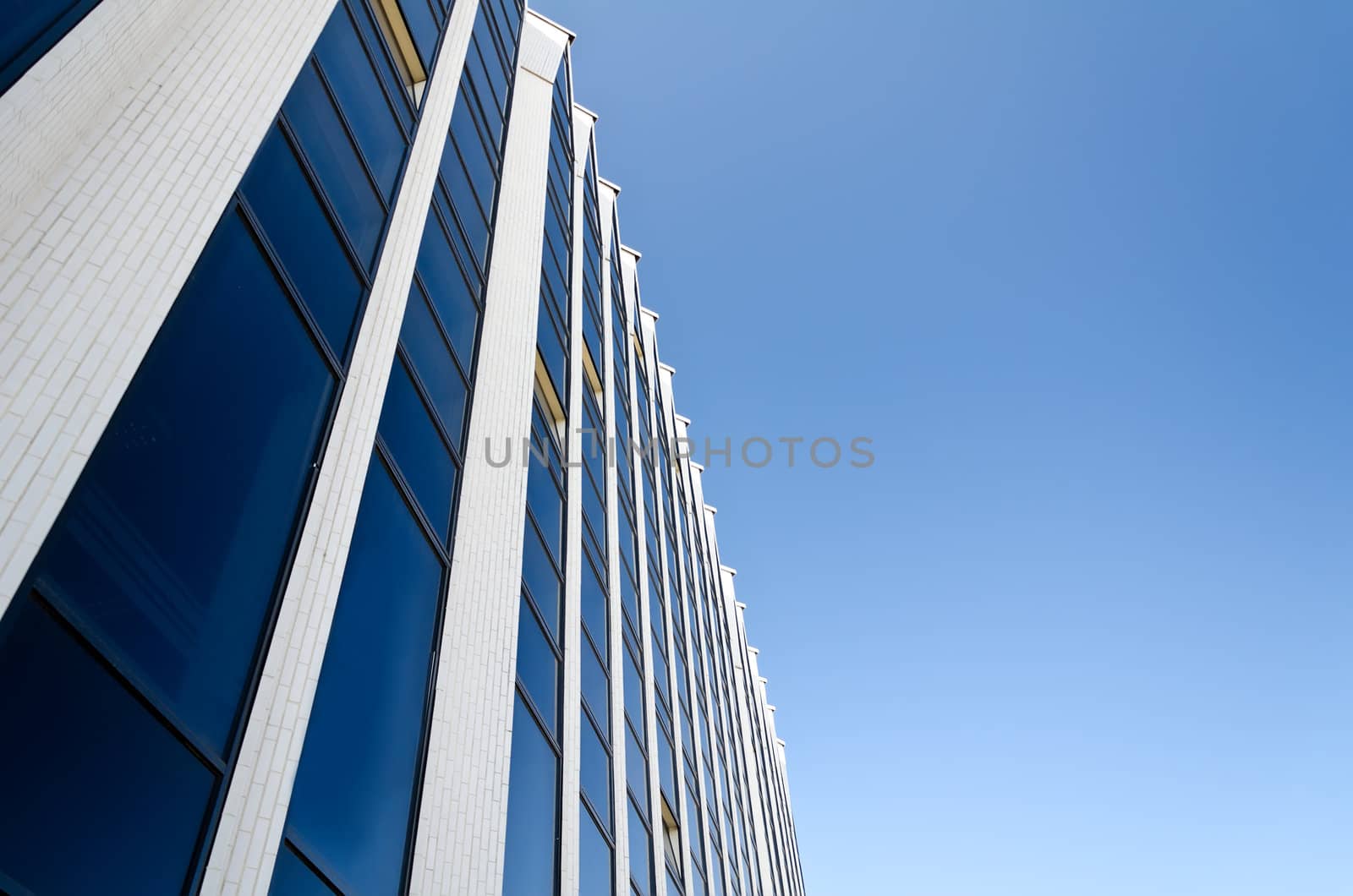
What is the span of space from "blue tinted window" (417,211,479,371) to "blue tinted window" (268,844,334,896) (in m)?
6.39

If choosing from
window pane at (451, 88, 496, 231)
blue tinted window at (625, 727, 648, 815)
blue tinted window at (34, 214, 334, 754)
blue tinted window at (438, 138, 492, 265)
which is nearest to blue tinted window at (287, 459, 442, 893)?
blue tinted window at (34, 214, 334, 754)

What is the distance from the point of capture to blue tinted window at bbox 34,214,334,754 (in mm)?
4855

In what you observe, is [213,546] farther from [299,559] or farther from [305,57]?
[305,57]

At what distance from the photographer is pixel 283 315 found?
6.97 metres

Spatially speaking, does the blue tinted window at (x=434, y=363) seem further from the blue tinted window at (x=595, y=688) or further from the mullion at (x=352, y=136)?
the blue tinted window at (x=595, y=688)

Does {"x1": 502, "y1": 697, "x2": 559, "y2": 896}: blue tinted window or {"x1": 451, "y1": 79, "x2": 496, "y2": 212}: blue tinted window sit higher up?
{"x1": 451, "y1": 79, "x2": 496, "y2": 212}: blue tinted window

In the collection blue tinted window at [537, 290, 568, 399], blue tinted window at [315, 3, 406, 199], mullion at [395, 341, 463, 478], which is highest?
blue tinted window at [537, 290, 568, 399]

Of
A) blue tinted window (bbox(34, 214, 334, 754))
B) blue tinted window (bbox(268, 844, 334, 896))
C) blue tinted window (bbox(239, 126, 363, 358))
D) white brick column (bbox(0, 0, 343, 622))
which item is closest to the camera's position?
white brick column (bbox(0, 0, 343, 622))

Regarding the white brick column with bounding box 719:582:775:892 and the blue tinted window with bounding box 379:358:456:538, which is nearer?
the blue tinted window with bounding box 379:358:456:538

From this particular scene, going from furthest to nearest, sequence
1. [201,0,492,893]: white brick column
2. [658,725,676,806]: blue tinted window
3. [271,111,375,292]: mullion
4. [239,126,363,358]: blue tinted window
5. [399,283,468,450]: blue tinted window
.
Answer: [658,725,676,806]: blue tinted window → [399,283,468,450]: blue tinted window → [271,111,375,292]: mullion → [239,126,363,358]: blue tinted window → [201,0,492,893]: white brick column

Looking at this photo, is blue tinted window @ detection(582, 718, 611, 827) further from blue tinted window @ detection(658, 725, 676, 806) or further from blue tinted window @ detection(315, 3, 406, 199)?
blue tinted window @ detection(315, 3, 406, 199)

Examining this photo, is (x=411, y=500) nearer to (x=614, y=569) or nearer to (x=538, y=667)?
(x=538, y=667)

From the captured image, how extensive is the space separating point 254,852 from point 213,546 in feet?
6.12

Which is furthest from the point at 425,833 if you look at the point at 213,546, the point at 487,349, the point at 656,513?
the point at 656,513
